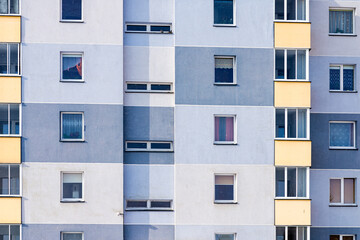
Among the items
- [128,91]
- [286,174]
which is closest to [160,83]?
[128,91]

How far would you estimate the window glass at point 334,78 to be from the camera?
57.7 feet

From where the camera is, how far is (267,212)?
1631 centimetres

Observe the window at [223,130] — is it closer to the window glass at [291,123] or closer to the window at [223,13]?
the window glass at [291,123]

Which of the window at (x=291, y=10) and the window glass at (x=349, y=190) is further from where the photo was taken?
the window glass at (x=349, y=190)

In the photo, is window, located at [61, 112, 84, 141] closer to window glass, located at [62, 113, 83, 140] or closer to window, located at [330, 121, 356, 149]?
window glass, located at [62, 113, 83, 140]

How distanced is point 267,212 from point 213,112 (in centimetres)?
456

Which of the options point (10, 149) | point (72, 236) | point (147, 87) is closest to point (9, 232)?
point (72, 236)

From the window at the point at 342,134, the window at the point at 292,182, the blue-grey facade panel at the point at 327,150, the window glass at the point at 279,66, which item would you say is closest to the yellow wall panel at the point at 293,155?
the window at the point at 292,182

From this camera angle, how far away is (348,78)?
57.9 ft

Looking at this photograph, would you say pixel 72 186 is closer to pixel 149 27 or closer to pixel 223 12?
pixel 149 27

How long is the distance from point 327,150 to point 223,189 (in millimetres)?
4809

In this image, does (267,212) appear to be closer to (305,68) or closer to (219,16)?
(305,68)

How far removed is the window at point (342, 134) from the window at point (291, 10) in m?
4.77

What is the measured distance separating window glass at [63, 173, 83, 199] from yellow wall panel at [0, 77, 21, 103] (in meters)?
3.58
